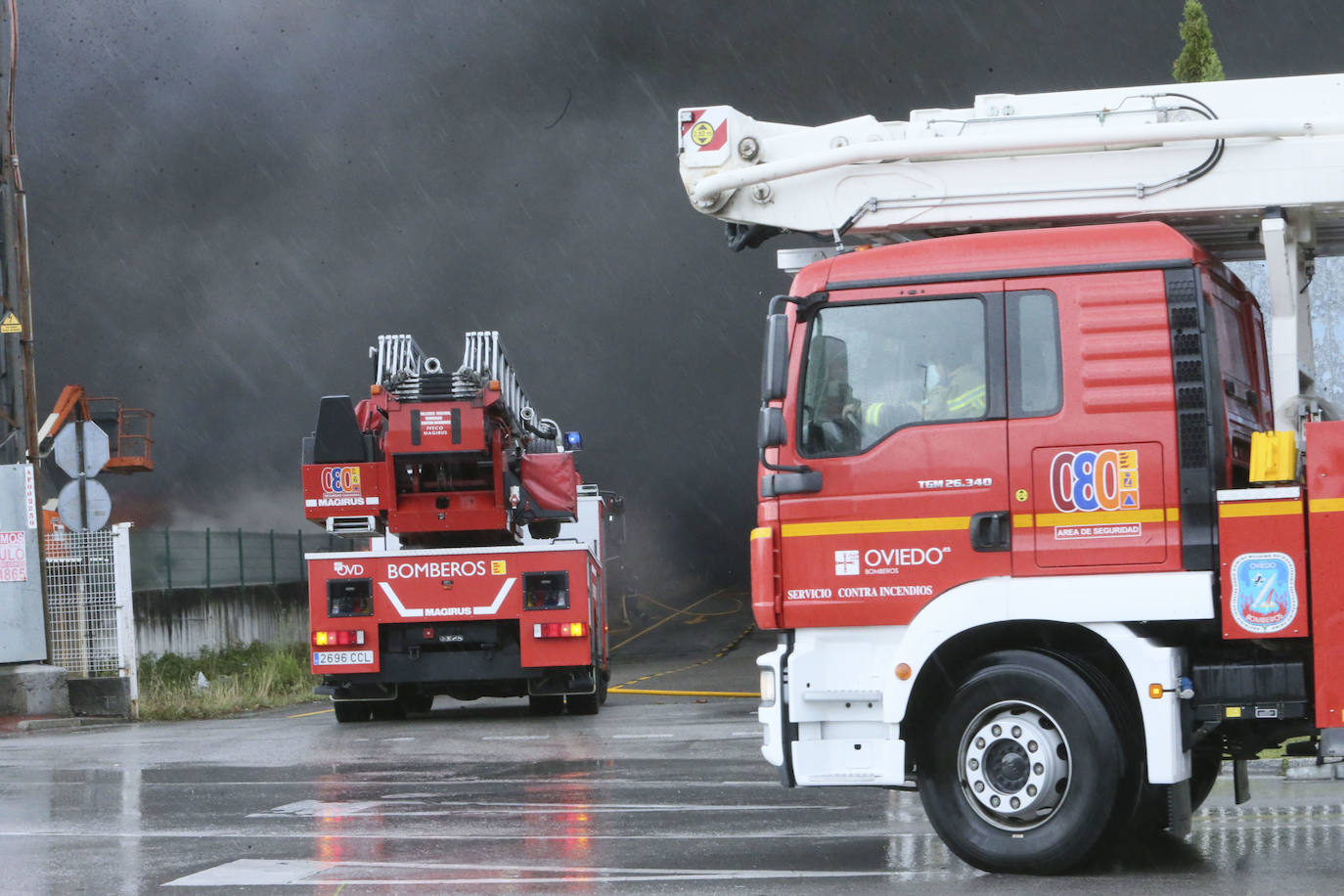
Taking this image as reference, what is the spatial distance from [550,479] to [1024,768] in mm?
12276

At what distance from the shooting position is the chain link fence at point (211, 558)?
28.2 meters

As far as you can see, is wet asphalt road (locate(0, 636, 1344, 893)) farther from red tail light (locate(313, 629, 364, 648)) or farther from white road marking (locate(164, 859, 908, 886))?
red tail light (locate(313, 629, 364, 648))

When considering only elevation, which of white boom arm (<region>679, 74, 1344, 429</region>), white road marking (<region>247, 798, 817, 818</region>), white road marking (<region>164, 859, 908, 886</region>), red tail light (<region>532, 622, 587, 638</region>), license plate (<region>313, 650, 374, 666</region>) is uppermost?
white boom arm (<region>679, 74, 1344, 429</region>)

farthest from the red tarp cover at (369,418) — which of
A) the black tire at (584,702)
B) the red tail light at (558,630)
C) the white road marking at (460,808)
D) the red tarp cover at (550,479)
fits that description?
the white road marking at (460,808)

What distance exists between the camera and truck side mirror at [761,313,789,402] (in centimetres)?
813

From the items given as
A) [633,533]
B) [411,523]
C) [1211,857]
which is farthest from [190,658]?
[633,533]

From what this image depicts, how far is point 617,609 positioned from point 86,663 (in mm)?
26422

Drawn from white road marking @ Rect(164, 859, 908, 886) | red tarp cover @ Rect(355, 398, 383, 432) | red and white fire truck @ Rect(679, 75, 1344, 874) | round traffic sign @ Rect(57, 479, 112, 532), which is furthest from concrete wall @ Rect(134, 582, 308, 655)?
red and white fire truck @ Rect(679, 75, 1344, 874)

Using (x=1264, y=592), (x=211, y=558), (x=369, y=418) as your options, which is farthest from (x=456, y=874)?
(x=211, y=558)

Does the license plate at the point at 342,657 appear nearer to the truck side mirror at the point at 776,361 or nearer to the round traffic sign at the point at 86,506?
the round traffic sign at the point at 86,506

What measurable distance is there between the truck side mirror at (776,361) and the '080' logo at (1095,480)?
1327mm

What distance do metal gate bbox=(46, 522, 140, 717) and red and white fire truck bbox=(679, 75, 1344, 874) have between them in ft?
46.5

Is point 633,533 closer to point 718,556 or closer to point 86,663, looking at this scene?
point 718,556

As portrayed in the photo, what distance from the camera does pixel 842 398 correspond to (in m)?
8.23
